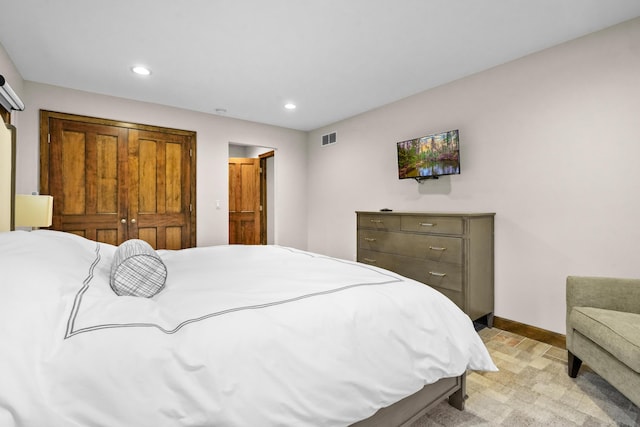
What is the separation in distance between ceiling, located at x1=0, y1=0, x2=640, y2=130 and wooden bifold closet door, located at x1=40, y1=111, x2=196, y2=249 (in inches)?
20.6

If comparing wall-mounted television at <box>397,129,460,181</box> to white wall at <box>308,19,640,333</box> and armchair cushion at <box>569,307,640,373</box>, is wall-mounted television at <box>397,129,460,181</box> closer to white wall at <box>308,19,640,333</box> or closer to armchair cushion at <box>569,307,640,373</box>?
white wall at <box>308,19,640,333</box>

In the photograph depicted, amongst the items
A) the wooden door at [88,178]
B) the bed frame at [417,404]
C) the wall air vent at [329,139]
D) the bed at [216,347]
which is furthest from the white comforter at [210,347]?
the wall air vent at [329,139]

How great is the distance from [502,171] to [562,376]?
176 cm

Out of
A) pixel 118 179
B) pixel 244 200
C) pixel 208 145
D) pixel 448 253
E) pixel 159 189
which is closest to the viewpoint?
pixel 448 253

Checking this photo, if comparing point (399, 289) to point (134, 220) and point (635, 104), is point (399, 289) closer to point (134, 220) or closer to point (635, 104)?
point (635, 104)

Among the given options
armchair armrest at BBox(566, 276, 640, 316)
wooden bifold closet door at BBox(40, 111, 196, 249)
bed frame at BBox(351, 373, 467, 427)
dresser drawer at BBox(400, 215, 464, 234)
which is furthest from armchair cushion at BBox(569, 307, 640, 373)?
wooden bifold closet door at BBox(40, 111, 196, 249)

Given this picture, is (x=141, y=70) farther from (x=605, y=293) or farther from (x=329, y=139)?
(x=605, y=293)

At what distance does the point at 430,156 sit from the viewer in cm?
349

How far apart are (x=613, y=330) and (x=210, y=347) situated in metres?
2.02

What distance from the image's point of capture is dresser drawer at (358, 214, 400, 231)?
337 centimetres

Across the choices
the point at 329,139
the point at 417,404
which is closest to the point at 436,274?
the point at 417,404

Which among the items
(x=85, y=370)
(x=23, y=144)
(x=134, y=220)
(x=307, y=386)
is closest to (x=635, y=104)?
(x=307, y=386)

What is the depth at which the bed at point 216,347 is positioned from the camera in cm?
81

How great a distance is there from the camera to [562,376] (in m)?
2.14
